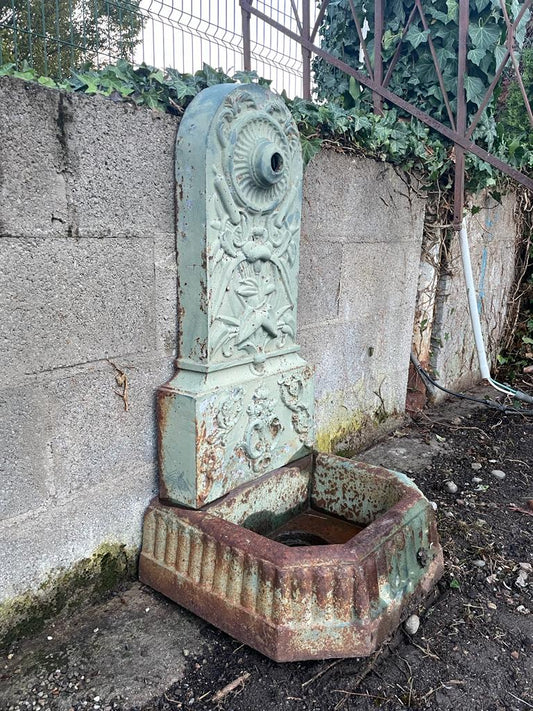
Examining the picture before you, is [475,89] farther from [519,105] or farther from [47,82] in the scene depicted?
[47,82]

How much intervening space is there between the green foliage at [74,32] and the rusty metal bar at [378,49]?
1523 mm

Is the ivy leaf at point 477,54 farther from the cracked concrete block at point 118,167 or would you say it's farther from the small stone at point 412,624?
the small stone at point 412,624

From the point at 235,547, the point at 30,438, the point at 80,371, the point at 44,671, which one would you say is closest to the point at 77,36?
the point at 80,371

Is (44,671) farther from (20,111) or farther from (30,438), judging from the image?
(20,111)

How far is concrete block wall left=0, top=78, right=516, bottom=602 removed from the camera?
1.59 metres

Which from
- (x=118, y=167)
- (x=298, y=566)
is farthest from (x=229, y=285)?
(x=298, y=566)

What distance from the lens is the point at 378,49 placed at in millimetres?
3582

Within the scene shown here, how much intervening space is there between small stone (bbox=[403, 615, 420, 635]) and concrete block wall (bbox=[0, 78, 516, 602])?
104cm

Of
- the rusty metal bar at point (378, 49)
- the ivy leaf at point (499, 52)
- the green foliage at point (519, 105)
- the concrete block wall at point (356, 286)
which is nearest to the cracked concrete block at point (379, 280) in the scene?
the concrete block wall at point (356, 286)

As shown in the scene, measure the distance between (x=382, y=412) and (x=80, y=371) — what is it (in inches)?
90.6

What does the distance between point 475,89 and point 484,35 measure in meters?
0.32

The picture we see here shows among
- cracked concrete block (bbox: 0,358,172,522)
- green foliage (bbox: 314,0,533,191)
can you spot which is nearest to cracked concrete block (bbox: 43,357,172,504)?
cracked concrete block (bbox: 0,358,172,522)

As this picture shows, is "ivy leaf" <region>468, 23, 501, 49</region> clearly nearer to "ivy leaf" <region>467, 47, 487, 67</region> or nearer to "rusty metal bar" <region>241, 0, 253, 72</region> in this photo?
"ivy leaf" <region>467, 47, 487, 67</region>

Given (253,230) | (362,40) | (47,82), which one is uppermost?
(362,40)
